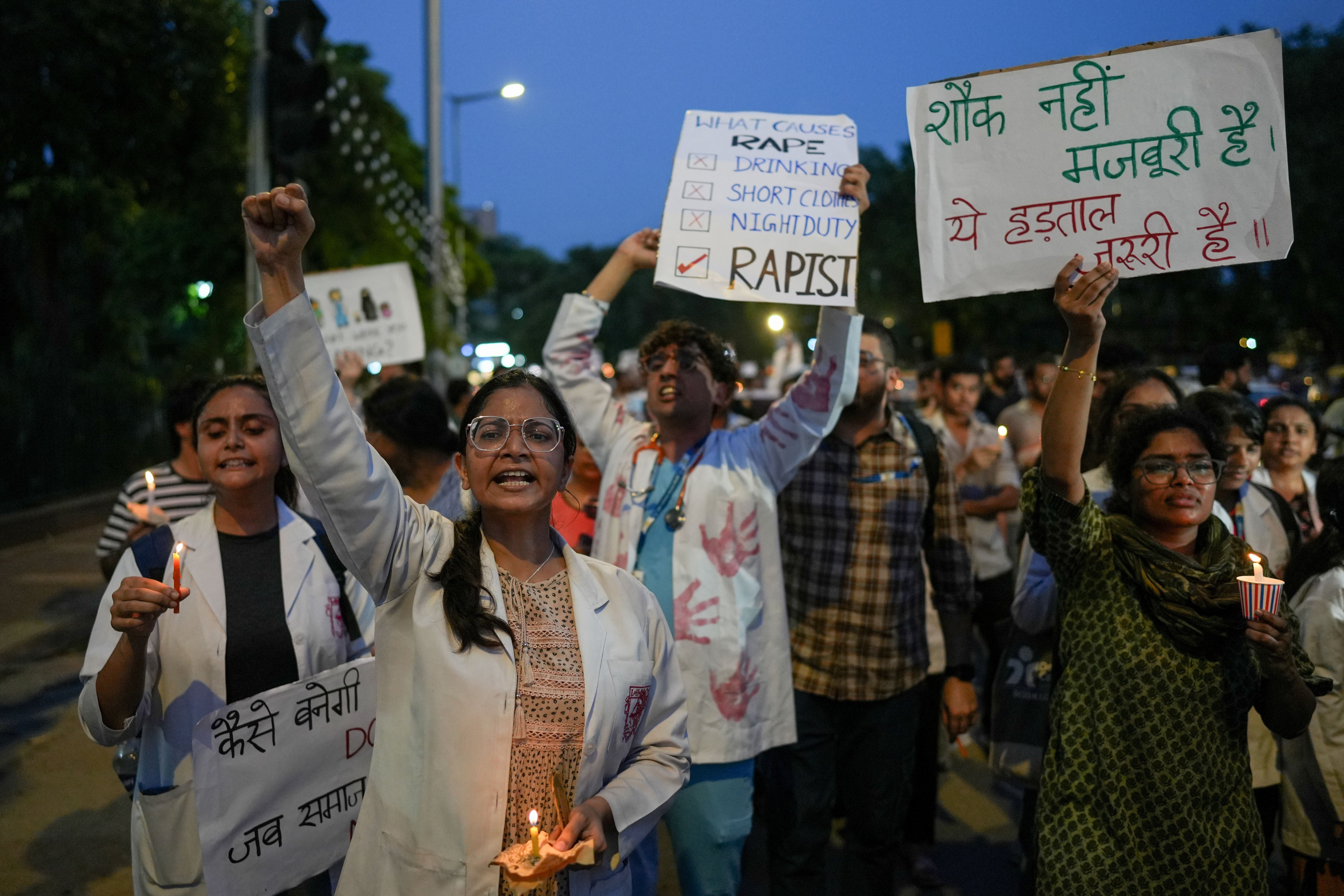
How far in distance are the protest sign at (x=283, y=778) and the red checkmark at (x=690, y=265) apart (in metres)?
1.54

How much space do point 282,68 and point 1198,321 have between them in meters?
35.0

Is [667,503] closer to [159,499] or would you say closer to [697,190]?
[697,190]

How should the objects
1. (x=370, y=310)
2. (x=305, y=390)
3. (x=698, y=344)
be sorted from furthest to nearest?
1. (x=370, y=310)
2. (x=698, y=344)
3. (x=305, y=390)

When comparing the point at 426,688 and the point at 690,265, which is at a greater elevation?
the point at 690,265

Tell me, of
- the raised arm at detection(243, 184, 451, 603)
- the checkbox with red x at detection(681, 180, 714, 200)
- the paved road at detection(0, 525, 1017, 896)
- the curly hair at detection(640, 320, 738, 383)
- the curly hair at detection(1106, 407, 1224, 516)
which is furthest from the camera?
the paved road at detection(0, 525, 1017, 896)

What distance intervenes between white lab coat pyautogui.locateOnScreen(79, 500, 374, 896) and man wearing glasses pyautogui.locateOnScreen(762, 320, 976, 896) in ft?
5.87

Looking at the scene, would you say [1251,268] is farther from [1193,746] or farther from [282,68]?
[1193,746]

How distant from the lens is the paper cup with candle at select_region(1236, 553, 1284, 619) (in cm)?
251

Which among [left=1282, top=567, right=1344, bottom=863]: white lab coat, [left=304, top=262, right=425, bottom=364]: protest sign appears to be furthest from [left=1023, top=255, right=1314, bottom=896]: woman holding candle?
[left=304, top=262, right=425, bottom=364]: protest sign

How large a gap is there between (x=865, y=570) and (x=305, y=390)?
99.0 inches

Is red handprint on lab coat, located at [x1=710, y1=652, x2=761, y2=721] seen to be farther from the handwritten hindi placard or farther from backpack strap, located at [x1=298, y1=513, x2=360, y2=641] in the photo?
the handwritten hindi placard

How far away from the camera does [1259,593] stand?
8.24 ft

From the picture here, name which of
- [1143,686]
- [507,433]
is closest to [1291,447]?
[1143,686]

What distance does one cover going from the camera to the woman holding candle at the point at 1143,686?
2.85m
